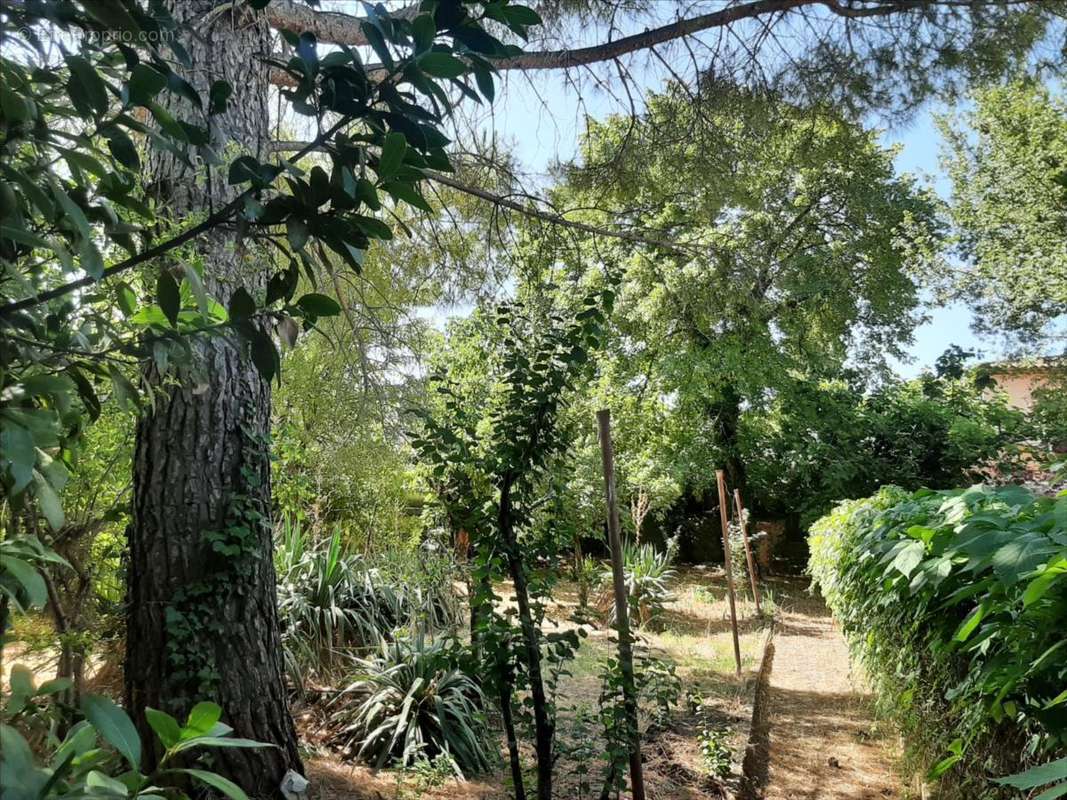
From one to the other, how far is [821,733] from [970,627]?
3445 millimetres

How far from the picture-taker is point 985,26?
11.9 ft

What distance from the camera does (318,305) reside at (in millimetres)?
819

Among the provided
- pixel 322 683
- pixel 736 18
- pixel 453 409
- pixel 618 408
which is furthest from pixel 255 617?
pixel 618 408

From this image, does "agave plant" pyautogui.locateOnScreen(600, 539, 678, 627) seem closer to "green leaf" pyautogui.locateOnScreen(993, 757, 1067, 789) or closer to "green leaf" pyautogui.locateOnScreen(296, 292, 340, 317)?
"green leaf" pyautogui.locateOnScreen(993, 757, 1067, 789)

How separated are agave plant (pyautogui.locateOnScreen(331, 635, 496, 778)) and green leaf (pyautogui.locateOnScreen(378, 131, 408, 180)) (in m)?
3.07

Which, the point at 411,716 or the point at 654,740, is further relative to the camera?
the point at 654,740

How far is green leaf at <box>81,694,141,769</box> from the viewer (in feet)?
1.82

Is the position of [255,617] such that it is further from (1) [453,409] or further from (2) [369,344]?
(2) [369,344]

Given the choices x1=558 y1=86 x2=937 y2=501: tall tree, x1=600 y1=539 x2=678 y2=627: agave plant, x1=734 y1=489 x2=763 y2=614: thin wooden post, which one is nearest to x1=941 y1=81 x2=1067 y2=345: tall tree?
x1=558 y1=86 x2=937 y2=501: tall tree

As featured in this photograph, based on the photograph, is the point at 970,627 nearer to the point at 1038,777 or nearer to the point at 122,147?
the point at 1038,777

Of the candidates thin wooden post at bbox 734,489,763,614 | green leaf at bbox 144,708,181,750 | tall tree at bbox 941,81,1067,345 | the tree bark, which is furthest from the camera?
tall tree at bbox 941,81,1067,345

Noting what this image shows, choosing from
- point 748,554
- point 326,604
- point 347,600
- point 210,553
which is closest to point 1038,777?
point 210,553

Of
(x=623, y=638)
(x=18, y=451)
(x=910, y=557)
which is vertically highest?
(x=18, y=451)

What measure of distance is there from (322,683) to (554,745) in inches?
87.0
